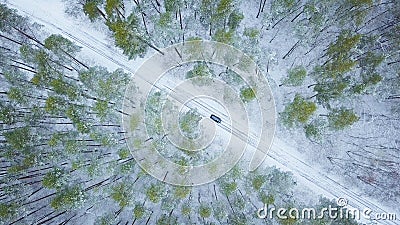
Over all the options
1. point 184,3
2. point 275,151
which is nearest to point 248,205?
point 275,151

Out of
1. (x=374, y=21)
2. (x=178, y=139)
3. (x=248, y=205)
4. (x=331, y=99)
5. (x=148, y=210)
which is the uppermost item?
(x=374, y=21)

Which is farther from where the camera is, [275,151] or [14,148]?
[275,151]

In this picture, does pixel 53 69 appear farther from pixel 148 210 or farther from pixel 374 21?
pixel 374 21

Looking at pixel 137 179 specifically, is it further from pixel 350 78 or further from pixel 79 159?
pixel 350 78

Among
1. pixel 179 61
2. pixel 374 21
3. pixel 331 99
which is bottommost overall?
pixel 179 61

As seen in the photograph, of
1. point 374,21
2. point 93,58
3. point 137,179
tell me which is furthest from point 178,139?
point 374,21

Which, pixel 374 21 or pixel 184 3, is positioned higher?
pixel 374 21
